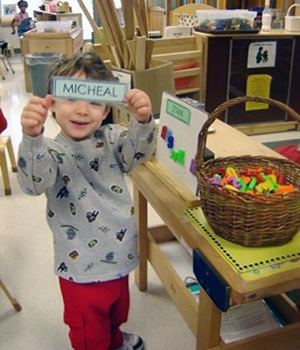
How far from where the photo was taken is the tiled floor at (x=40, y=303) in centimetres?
153

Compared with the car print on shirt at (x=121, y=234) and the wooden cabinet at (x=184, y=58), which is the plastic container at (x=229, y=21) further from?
the car print on shirt at (x=121, y=234)

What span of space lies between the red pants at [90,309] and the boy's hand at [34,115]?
0.46 metres

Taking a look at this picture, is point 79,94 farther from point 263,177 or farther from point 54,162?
point 263,177

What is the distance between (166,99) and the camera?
50.9 inches

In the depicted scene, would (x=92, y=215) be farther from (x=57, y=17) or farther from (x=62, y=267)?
(x=57, y=17)

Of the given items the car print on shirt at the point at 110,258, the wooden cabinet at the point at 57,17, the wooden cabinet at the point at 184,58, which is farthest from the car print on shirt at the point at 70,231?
the wooden cabinet at the point at 57,17

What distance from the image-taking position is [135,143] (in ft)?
3.53

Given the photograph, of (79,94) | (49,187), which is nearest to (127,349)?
(49,187)

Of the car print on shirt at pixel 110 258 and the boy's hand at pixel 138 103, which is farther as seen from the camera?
the car print on shirt at pixel 110 258

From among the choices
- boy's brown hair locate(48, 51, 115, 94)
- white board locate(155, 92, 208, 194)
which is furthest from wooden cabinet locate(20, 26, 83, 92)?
boy's brown hair locate(48, 51, 115, 94)

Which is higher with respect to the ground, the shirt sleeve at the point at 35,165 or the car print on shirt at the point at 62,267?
the shirt sleeve at the point at 35,165

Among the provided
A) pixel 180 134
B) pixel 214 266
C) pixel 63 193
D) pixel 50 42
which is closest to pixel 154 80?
pixel 180 134

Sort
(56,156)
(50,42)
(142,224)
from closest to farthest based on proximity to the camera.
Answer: (56,156) < (142,224) < (50,42)

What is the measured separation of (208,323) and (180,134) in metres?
0.52
